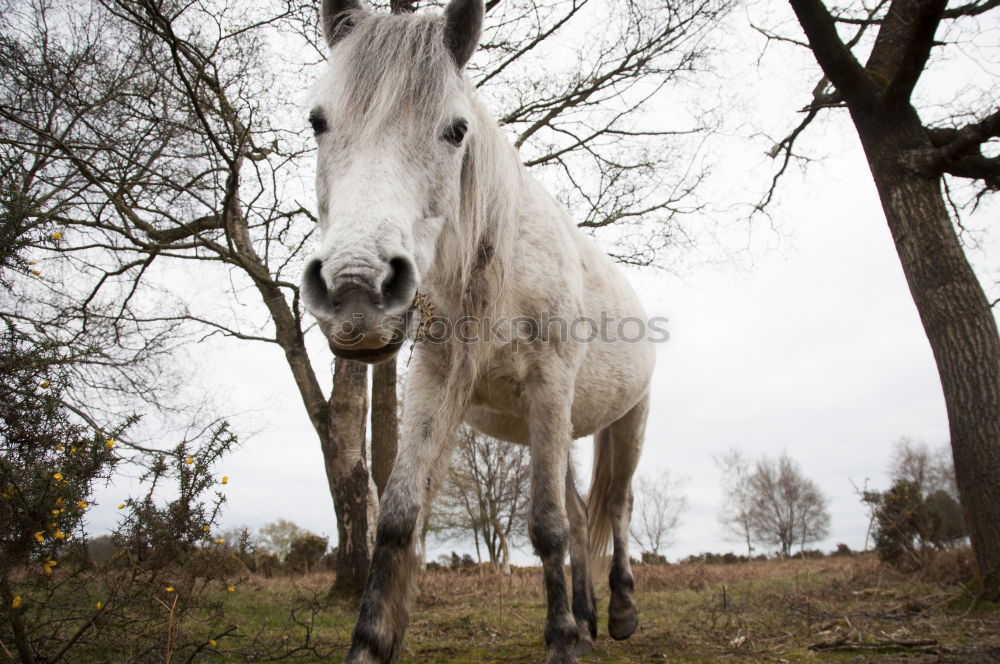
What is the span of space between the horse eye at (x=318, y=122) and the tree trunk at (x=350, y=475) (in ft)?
17.3

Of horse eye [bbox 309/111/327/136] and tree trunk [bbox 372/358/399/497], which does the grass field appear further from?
horse eye [bbox 309/111/327/136]

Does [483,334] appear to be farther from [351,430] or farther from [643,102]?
[643,102]

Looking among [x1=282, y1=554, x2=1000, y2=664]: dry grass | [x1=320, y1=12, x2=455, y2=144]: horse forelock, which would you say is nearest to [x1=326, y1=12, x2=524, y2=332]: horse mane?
[x1=320, y1=12, x2=455, y2=144]: horse forelock

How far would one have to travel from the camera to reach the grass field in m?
3.41

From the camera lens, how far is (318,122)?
2484 mm

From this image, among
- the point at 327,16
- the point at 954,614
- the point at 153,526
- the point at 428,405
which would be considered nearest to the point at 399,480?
the point at 428,405

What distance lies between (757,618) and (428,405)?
416 centimetres

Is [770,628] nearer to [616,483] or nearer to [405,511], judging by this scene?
[616,483]

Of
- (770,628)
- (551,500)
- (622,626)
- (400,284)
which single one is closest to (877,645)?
(770,628)

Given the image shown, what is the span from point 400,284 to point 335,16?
69.9 inches

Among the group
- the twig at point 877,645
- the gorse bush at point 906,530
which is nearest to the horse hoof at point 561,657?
the twig at point 877,645

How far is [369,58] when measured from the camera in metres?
2.52

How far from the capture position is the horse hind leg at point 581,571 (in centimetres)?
421

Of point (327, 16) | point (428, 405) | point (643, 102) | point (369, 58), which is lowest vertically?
point (428, 405)
